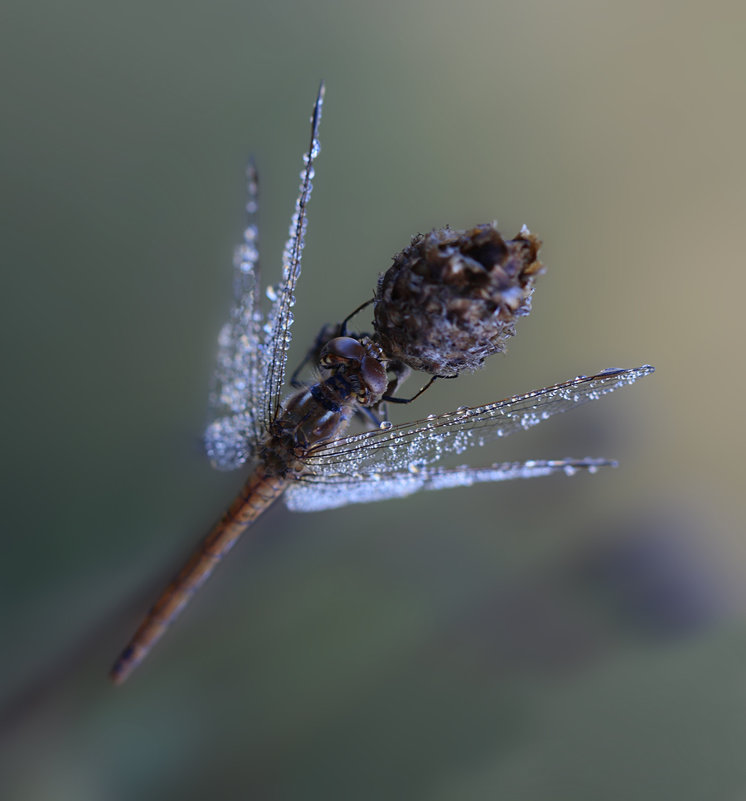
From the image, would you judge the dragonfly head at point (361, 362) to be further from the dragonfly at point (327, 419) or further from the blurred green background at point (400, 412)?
the blurred green background at point (400, 412)

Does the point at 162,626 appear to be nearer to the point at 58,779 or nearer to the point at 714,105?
the point at 58,779

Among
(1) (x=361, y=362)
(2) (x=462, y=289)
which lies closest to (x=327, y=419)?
(1) (x=361, y=362)

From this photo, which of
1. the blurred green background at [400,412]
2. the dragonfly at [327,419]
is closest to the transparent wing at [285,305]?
the dragonfly at [327,419]

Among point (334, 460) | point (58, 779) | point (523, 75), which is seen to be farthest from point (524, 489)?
point (58, 779)

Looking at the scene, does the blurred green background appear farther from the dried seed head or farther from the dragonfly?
the dried seed head

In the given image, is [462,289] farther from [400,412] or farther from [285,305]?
[400,412]

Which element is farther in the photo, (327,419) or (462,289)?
(327,419)
